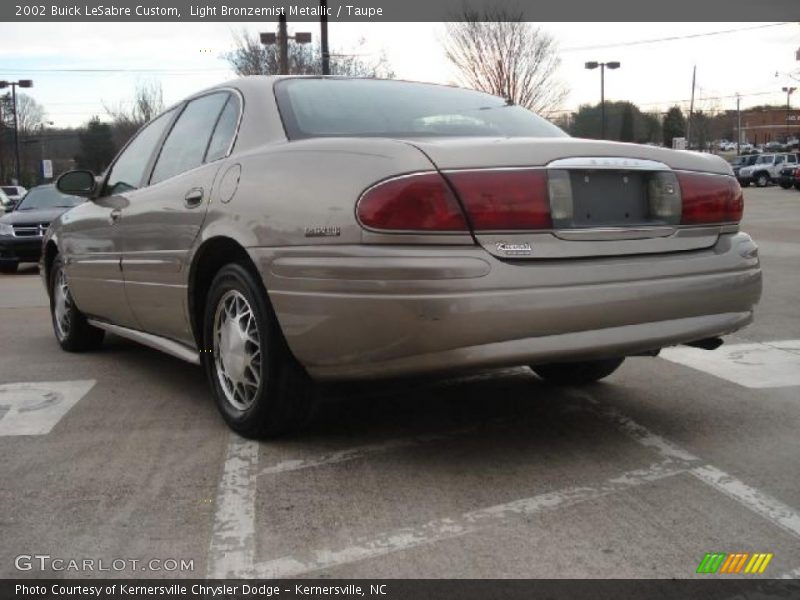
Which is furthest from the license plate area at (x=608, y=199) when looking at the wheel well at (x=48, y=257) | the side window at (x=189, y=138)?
the wheel well at (x=48, y=257)

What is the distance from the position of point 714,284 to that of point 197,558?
2243 mm

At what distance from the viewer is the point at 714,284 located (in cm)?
341

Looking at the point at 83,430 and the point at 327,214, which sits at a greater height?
the point at 327,214

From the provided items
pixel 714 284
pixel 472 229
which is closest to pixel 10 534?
pixel 472 229

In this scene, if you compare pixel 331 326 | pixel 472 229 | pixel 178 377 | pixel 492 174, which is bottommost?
pixel 178 377

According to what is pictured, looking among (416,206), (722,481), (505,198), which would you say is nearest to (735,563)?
(722,481)

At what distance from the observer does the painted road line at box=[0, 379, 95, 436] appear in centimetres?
407

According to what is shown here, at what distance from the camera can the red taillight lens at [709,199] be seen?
3.43 m

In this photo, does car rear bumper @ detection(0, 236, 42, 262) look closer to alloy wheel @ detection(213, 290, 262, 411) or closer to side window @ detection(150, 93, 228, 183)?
side window @ detection(150, 93, 228, 183)

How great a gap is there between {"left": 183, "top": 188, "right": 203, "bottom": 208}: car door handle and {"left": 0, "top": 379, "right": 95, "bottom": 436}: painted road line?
1.27 metres

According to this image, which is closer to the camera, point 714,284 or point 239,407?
point 714,284
